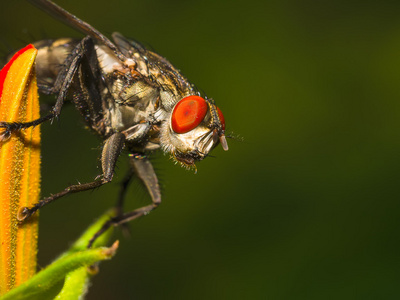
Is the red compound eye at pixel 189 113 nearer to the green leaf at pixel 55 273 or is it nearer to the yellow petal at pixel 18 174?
the yellow petal at pixel 18 174

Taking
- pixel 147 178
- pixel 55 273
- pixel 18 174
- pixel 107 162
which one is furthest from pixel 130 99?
pixel 55 273

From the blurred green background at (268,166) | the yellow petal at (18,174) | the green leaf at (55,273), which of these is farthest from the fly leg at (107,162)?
the blurred green background at (268,166)

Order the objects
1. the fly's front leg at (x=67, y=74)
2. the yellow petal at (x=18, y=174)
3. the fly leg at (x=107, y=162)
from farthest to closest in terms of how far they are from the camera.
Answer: the fly leg at (x=107, y=162) < the fly's front leg at (x=67, y=74) < the yellow petal at (x=18, y=174)

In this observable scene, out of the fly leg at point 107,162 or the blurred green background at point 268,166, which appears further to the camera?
the blurred green background at point 268,166

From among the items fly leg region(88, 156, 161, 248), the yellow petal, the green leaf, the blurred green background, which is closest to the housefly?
fly leg region(88, 156, 161, 248)

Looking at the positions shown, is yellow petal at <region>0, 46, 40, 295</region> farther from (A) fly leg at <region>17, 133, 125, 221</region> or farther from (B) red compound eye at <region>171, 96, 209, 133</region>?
(B) red compound eye at <region>171, 96, 209, 133</region>

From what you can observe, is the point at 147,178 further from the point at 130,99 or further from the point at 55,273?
the point at 55,273

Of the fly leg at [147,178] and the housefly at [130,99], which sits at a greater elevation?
the housefly at [130,99]
